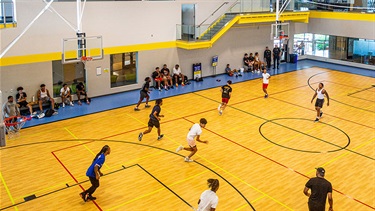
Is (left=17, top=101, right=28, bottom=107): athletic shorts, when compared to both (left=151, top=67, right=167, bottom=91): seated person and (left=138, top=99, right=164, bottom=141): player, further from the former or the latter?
(left=151, top=67, right=167, bottom=91): seated person

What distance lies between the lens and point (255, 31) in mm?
27359

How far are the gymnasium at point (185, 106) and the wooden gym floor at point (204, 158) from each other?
0.06 m

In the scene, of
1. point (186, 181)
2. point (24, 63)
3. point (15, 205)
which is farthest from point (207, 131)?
point (24, 63)

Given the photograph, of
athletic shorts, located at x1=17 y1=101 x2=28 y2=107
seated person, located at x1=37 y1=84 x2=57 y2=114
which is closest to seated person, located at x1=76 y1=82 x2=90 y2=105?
seated person, located at x1=37 y1=84 x2=57 y2=114

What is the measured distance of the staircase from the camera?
23406 millimetres

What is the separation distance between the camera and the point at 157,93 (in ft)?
70.8

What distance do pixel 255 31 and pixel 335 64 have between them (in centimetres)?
756

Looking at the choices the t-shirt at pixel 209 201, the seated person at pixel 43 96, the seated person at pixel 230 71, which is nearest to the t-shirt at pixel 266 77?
the seated person at pixel 230 71

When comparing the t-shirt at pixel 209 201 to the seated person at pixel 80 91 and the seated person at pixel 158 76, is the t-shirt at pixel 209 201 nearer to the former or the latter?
the seated person at pixel 80 91

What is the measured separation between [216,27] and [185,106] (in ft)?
24.1

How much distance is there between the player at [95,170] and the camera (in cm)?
977

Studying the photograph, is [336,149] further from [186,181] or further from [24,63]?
[24,63]

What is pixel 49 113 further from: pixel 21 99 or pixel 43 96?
pixel 21 99

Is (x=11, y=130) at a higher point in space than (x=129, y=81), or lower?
lower
